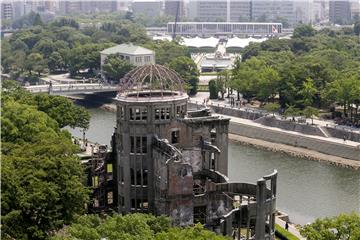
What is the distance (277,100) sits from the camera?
370 ft

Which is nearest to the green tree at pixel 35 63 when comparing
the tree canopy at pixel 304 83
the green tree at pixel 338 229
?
the tree canopy at pixel 304 83

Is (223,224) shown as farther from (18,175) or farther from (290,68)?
(290,68)

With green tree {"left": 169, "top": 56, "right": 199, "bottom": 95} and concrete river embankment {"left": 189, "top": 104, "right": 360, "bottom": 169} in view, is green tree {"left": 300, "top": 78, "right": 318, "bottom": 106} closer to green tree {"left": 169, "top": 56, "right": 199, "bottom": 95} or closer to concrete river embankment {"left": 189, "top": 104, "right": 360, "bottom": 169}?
concrete river embankment {"left": 189, "top": 104, "right": 360, "bottom": 169}

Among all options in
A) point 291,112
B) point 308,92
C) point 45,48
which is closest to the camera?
point 291,112

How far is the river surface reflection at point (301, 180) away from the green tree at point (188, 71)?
34.5m

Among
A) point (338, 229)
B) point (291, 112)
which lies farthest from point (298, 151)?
point (338, 229)

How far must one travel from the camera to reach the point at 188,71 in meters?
130

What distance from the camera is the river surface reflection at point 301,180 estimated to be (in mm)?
62062

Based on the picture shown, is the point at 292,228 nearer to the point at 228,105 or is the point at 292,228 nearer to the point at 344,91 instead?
the point at 344,91

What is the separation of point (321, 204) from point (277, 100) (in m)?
50.9

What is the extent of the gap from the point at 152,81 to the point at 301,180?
93.6 feet

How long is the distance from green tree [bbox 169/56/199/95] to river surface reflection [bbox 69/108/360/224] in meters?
34.5

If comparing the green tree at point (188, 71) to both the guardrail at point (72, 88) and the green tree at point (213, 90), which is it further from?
the guardrail at point (72, 88)

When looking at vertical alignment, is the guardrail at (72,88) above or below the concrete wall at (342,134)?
above
